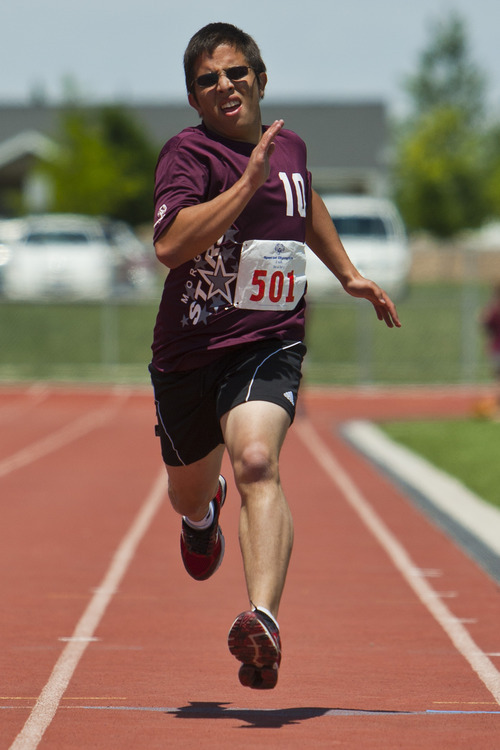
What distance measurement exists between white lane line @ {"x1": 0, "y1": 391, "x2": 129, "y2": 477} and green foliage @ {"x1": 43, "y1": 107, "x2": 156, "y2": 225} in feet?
51.5

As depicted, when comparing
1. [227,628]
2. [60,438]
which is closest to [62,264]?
[60,438]

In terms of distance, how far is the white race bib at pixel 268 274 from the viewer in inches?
187

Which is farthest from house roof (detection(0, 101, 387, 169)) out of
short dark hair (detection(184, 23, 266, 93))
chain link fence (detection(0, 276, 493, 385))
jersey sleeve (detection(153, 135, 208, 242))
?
jersey sleeve (detection(153, 135, 208, 242))

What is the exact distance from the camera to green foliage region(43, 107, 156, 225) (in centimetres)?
4012

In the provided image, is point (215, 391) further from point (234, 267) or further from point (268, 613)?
point (268, 613)

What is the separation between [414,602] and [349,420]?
47.9ft

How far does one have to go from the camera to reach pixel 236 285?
478 cm

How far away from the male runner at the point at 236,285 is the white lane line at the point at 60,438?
9165mm

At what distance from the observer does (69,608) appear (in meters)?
6.96

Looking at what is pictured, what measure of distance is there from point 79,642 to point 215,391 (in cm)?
171

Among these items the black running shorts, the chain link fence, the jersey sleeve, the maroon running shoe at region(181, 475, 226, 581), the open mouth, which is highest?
the open mouth

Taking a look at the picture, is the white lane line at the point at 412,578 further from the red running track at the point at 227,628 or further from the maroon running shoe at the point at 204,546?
the maroon running shoe at the point at 204,546

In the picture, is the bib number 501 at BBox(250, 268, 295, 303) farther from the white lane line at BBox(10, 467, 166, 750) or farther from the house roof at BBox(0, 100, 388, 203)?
the house roof at BBox(0, 100, 388, 203)

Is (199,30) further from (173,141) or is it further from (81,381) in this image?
(81,381)
